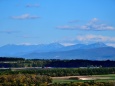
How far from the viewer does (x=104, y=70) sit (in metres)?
145

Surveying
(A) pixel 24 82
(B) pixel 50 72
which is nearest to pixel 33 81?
(A) pixel 24 82

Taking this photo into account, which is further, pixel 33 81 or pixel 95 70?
pixel 95 70

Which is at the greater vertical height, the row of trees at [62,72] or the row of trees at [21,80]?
the row of trees at [62,72]

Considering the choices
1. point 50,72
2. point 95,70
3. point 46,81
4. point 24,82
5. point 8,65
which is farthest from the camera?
point 8,65

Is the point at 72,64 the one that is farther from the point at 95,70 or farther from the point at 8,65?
the point at 95,70

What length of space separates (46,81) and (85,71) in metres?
36.4

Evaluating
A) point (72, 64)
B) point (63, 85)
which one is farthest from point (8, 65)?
point (63, 85)

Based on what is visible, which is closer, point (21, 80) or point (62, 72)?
point (21, 80)

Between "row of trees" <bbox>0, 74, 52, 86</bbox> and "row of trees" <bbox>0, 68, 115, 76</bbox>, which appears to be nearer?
"row of trees" <bbox>0, 74, 52, 86</bbox>

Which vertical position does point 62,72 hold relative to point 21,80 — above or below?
above

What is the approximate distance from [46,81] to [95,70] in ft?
133

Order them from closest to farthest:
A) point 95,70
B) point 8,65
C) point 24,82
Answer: point 24,82, point 95,70, point 8,65

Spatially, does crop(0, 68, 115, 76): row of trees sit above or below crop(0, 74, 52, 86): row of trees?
above

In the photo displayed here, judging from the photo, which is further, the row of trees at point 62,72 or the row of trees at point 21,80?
the row of trees at point 62,72
